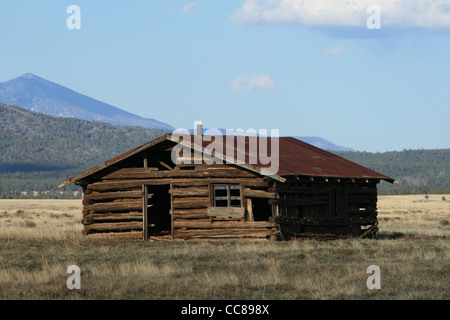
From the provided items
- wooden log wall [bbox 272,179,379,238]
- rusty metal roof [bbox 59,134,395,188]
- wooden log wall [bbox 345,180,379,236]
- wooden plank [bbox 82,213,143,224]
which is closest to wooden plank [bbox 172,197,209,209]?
wooden plank [bbox 82,213,143,224]

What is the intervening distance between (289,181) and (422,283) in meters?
9.29

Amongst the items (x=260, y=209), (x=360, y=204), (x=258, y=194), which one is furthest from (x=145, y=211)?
(x=360, y=204)

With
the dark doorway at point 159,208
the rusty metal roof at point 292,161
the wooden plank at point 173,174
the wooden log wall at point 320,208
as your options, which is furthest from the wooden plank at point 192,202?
the dark doorway at point 159,208

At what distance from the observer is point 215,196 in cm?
2480

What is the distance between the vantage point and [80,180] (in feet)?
83.5

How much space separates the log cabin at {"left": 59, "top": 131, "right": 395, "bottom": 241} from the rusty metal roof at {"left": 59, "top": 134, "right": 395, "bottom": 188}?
2.1 inches

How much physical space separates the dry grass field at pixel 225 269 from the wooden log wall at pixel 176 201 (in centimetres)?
111

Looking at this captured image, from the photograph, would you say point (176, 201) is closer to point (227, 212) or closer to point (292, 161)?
point (227, 212)

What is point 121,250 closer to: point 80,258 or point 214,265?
point 80,258

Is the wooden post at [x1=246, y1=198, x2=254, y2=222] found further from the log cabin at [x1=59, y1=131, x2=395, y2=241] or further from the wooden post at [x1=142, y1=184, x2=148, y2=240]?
the wooden post at [x1=142, y1=184, x2=148, y2=240]

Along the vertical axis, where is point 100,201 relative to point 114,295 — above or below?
above

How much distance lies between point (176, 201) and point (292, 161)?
4252 mm

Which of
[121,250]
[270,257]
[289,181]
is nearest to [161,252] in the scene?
[121,250]

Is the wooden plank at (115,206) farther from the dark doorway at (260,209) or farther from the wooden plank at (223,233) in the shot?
the dark doorway at (260,209)
